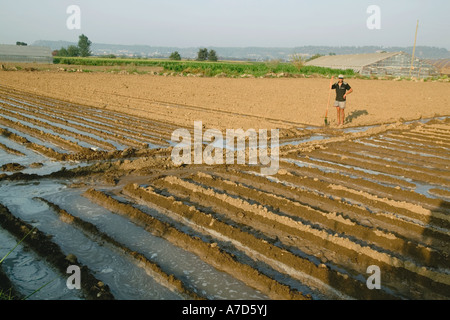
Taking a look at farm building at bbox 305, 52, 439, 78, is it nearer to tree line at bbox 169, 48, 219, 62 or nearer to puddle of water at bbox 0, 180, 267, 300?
tree line at bbox 169, 48, 219, 62

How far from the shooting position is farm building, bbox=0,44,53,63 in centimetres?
4634

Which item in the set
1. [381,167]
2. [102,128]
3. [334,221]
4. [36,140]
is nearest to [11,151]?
[36,140]

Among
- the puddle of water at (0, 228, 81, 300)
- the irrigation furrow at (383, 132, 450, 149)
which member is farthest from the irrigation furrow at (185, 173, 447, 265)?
the irrigation furrow at (383, 132, 450, 149)

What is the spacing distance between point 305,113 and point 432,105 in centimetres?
799

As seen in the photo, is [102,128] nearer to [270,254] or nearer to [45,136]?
[45,136]

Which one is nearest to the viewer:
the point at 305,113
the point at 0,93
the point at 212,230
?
the point at 212,230

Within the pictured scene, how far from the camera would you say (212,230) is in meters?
4.44

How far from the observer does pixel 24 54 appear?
4794 centimetres

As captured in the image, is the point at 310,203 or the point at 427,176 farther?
the point at 427,176

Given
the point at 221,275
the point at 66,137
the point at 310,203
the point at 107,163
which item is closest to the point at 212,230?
the point at 221,275

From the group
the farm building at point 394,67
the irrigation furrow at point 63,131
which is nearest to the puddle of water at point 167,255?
the irrigation furrow at point 63,131
